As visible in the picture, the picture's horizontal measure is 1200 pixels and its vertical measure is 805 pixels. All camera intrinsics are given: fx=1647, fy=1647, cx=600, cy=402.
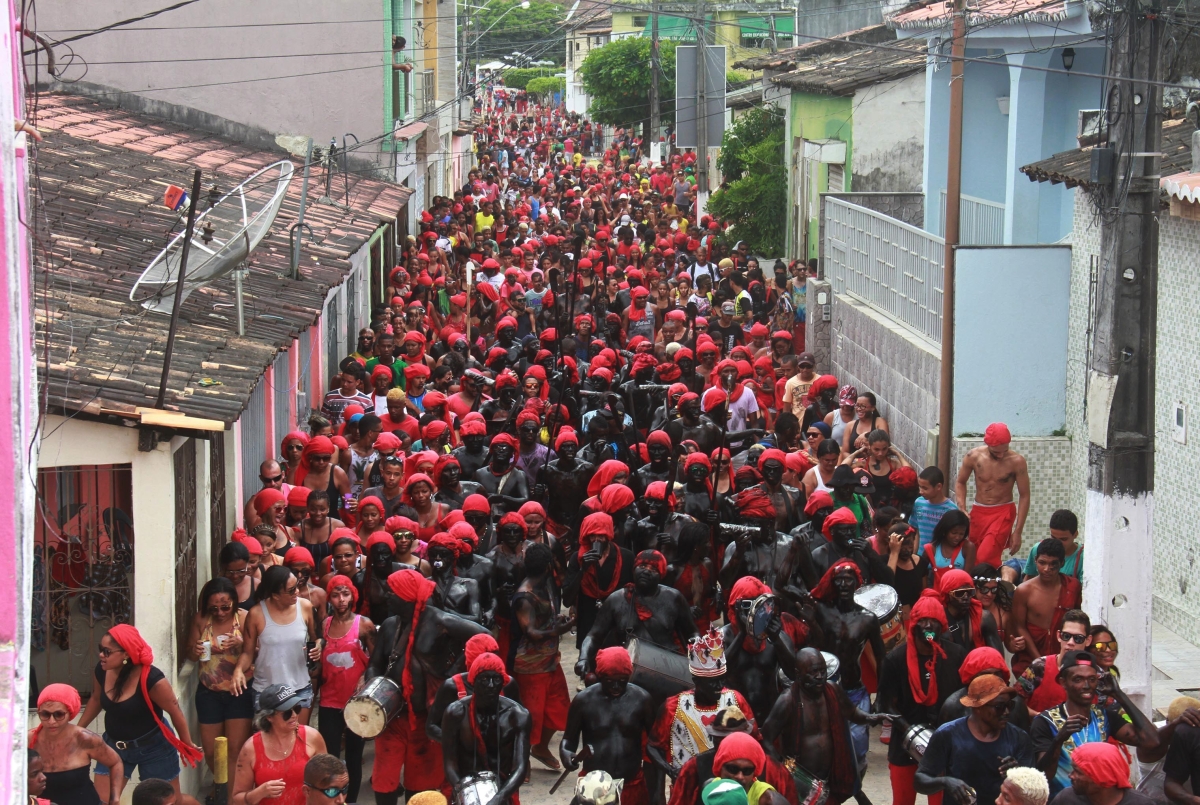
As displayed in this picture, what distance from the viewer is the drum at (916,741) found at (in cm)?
780

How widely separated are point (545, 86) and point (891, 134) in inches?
2964

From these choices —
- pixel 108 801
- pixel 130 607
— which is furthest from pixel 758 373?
pixel 108 801

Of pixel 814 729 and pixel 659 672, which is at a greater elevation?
pixel 659 672

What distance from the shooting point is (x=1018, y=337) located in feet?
46.4

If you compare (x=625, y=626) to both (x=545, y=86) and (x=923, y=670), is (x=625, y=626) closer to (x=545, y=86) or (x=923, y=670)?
(x=923, y=670)

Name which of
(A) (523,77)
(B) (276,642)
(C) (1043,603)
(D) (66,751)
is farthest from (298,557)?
(A) (523,77)

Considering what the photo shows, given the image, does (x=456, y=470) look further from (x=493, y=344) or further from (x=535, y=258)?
(x=535, y=258)

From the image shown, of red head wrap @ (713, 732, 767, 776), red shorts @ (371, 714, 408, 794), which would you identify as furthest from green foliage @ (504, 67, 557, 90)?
red head wrap @ (713, 732, 767, 776)

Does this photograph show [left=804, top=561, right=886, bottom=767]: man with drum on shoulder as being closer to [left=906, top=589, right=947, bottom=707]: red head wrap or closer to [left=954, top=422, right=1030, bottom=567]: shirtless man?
[left=906, top=589, right=947, bottom=707]: red head wrap

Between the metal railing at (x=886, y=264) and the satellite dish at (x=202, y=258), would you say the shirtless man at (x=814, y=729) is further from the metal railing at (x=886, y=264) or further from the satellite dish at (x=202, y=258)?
the metal railing at (x=886, y=264)

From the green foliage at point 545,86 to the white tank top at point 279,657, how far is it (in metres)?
88.9

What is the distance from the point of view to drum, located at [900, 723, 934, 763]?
780 centimetres

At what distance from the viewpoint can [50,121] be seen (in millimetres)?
18234

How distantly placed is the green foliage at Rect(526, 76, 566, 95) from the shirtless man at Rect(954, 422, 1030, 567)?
3389 inches
